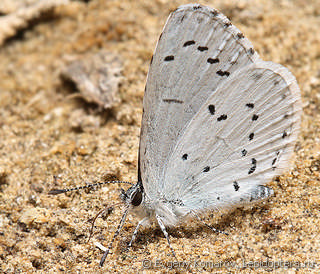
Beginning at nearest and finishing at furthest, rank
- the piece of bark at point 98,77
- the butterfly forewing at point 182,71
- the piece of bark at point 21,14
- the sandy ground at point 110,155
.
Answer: the butterfly forewing at point 182,71, the sandy ground at point 110,155, the piece of bark at point 98,77, the piece of bark at point 21,14

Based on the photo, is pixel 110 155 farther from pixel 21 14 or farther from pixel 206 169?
pixel 21 14

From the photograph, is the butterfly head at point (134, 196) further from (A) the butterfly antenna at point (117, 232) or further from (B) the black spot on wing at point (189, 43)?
(B) the black spot on wing at point (189, 43)

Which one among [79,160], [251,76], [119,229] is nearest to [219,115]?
[251,76]

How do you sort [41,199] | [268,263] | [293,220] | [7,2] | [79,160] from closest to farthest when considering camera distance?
[268,263] → [293,220] → [41,199] → [79,160] → [7,2]

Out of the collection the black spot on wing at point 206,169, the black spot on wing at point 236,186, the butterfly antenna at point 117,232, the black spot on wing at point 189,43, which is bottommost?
the butterfly antenna at point 117,232

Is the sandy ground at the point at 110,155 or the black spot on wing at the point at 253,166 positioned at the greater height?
the black spot on wing at the point at 253,166

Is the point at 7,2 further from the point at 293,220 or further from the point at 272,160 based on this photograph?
the point at 293,220

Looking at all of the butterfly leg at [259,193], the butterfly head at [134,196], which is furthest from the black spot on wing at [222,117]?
the butterfly head at [134,196]

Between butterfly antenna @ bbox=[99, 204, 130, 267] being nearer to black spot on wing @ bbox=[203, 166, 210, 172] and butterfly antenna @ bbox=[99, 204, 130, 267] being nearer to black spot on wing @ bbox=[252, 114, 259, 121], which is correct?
black spot on wing @ bbox=[203, 166, 210, 172]
